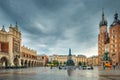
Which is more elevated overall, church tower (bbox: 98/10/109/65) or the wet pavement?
church tower (bbox: 98/10/109/65)

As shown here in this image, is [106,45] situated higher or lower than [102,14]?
lower

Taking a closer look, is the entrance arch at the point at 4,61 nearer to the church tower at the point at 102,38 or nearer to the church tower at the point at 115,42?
the church tower at the point at 115,42

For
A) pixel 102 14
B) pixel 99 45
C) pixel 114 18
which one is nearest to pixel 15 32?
pixel 114 18

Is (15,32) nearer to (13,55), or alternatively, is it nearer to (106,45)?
(13,55)

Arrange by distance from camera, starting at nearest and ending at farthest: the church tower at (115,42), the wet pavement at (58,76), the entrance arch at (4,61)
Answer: the wet pavement at (58,76) < the entrance arch at (4,61) < the church tower at (115,42)

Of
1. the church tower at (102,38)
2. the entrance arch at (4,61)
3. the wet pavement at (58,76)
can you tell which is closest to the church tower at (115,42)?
the church tower at (102,38)

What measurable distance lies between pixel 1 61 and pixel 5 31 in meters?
13.4

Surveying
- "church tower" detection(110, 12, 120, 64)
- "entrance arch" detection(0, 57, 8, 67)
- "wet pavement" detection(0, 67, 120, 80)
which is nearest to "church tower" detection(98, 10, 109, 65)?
"church tower" detection(110, 12, 120, 64)

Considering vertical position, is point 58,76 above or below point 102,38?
below

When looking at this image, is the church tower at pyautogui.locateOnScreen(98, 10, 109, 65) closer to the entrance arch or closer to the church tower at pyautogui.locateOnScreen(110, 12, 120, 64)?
the church tower at pyautogui.locateOnScreen(110, 12, 120, 64)

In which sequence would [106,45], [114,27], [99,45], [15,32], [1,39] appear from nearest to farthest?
1. [1,39]
2. [15,32]
3. [114,27]
4. [106,45]
5. [99,45]

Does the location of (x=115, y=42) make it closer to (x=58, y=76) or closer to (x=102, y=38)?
(x=102, y=38)

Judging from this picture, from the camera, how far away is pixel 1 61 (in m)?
88.2

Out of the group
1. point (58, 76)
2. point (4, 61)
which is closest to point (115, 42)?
point (4, 61)
